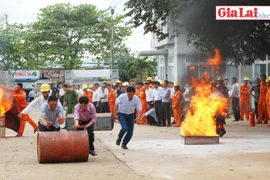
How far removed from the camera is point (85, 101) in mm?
12930

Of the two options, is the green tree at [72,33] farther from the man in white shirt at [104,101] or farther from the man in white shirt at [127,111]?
the man in white shirt at [127,111]

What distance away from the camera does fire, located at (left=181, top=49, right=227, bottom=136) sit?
51.6 feet

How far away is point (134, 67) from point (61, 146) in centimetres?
4543

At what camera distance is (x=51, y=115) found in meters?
12.9

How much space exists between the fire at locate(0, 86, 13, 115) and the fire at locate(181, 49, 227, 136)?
17.5 feet

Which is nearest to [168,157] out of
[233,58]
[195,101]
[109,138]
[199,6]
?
[195,101]

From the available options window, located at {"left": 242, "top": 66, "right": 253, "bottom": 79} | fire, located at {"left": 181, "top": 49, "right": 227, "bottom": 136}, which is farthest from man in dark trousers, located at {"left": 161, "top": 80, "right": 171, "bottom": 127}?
window, located at {"left": 242, "top": 66, "right": 253, "bottom": 79}

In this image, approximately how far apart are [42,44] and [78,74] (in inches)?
369

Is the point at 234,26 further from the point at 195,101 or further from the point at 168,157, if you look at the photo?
the point at 168,157

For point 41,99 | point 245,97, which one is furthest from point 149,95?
point 41,99

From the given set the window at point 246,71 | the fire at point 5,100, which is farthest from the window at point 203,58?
the window at point 246,71

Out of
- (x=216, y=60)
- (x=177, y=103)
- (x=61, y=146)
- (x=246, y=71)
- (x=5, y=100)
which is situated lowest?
(x=61, y=146)

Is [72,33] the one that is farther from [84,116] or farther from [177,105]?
[84,116]

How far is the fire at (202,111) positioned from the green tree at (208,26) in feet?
7.08
